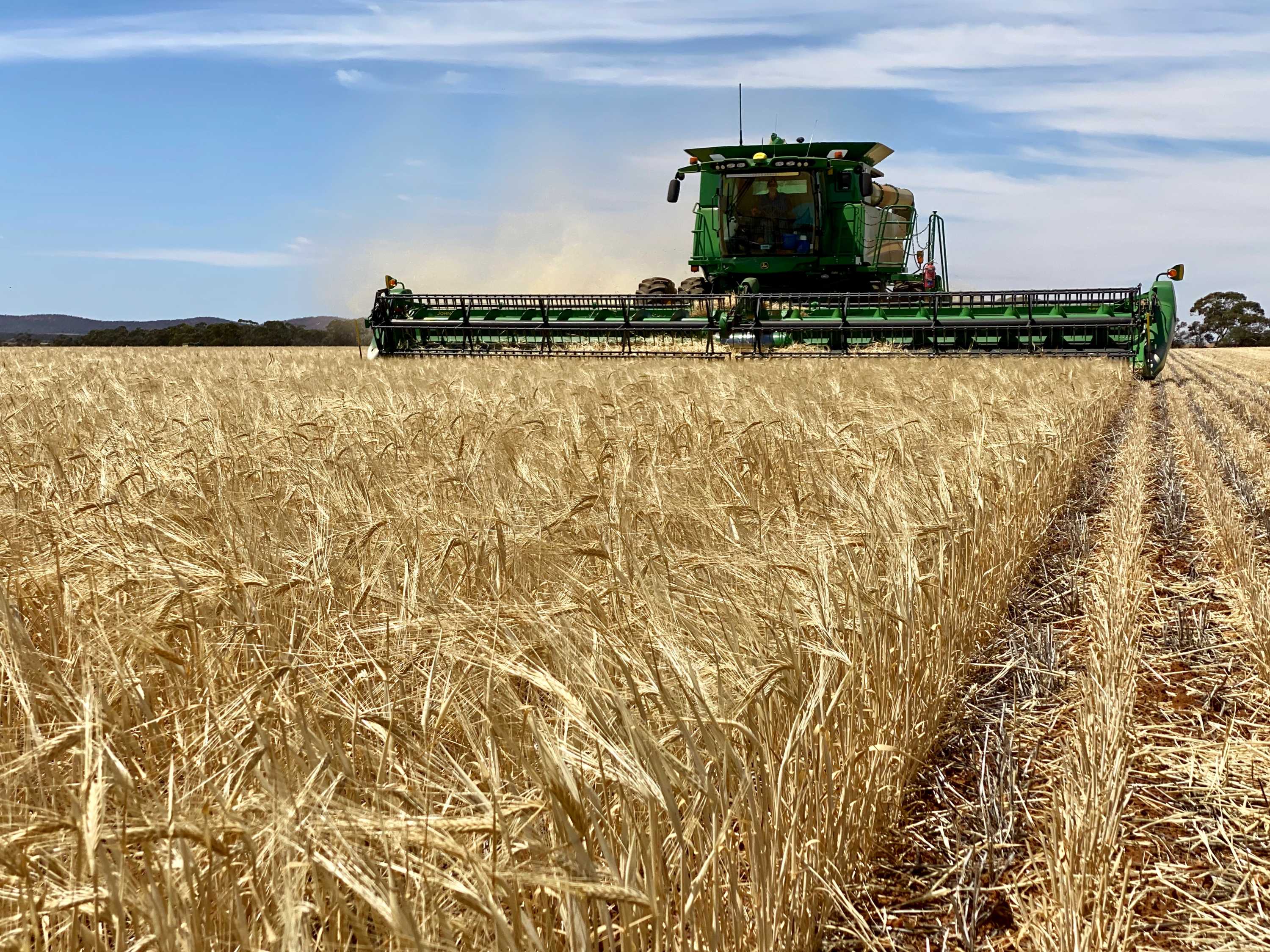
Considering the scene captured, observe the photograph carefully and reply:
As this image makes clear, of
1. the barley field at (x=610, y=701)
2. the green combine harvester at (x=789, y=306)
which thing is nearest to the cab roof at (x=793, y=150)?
the green combine harvester at (x=789, y=306)

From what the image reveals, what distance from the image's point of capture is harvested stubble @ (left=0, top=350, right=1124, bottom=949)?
1021 millimetres

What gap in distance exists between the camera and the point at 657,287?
17406mm

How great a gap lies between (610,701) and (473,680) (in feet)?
1.20

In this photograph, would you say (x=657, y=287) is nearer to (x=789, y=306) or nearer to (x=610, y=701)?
(x=789, y=306)

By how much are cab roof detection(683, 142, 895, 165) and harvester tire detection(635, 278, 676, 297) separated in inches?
93.1

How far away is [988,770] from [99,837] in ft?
6.63

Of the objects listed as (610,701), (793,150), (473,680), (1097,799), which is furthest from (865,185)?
(610,701)

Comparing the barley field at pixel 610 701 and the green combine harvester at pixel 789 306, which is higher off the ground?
the green combine harvester at pixel 789 306

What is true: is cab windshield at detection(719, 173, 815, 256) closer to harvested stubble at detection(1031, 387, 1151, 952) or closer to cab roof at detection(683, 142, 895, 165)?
cab roof at detection(683, 142, 895, 165)

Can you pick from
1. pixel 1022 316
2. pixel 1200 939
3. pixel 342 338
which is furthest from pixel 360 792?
pixel 342 338

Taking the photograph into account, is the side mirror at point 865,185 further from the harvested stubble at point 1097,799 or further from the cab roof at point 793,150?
the harvested stubble at point 1097,799

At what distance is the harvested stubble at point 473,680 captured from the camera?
1.02m

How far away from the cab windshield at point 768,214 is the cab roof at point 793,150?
389mm

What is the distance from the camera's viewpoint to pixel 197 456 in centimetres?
365
